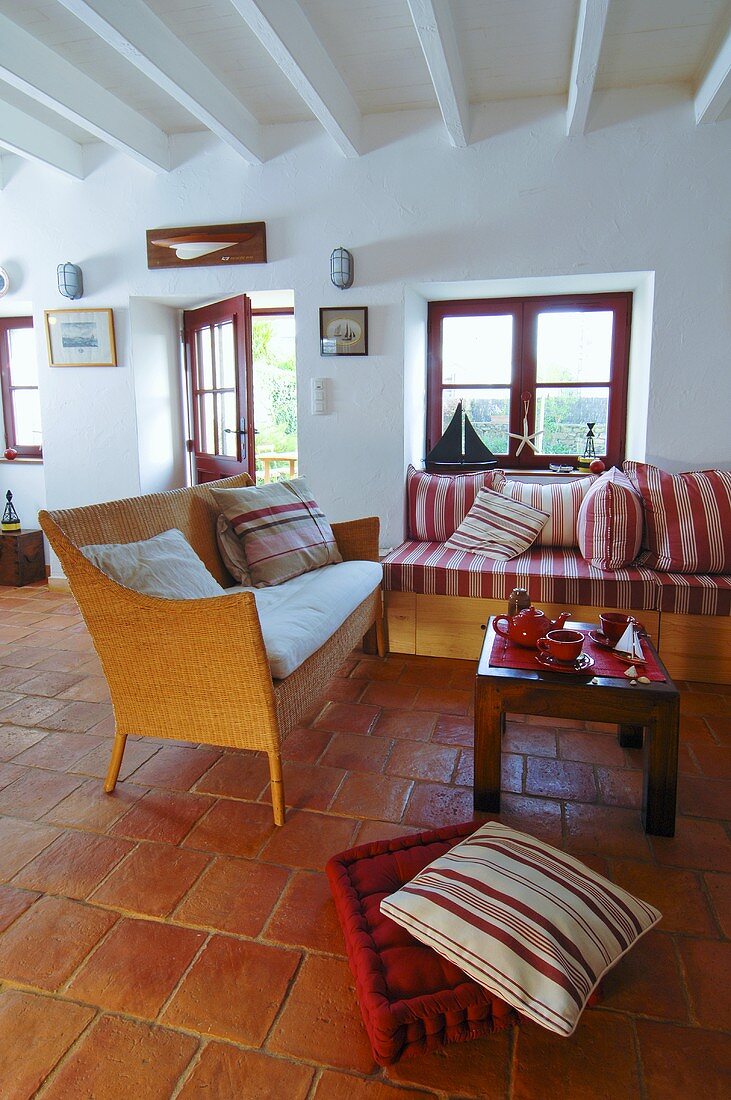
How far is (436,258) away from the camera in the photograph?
370 centimetres

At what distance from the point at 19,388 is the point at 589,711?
5.07 metres

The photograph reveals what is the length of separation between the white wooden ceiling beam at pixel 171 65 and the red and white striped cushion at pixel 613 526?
260 centimetres

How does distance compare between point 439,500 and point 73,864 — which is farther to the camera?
point 439,500

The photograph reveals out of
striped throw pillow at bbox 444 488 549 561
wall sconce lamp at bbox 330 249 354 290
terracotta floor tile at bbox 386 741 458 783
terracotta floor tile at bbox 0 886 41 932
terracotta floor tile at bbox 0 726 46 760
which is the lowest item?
terracotta floor tile at bbox 0 886 41 932

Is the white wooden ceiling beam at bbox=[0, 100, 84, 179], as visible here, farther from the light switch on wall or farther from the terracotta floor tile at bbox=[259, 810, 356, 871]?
the terracotta floor tile at bbox=[259, 810, 356, 871]

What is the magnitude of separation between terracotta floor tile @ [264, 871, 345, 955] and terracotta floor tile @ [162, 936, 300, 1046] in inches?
1.7

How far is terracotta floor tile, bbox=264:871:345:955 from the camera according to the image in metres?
1.56

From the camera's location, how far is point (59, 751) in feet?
8.01

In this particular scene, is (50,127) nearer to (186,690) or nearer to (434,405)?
(434,405)

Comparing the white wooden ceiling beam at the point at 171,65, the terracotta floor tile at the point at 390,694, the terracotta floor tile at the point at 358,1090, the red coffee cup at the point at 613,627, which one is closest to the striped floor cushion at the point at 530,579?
the terracotta floor tile at the point at 390,694

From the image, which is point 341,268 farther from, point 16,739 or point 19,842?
point 19,842

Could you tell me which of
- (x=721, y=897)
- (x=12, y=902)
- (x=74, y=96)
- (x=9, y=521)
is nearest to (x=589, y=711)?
(x=721, y=897)

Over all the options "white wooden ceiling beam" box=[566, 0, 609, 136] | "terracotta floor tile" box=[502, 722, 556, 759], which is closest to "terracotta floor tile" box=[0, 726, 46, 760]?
"terracotta floor tile" box=[502, 722, 556, 759]

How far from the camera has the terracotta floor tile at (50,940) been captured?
147cm
